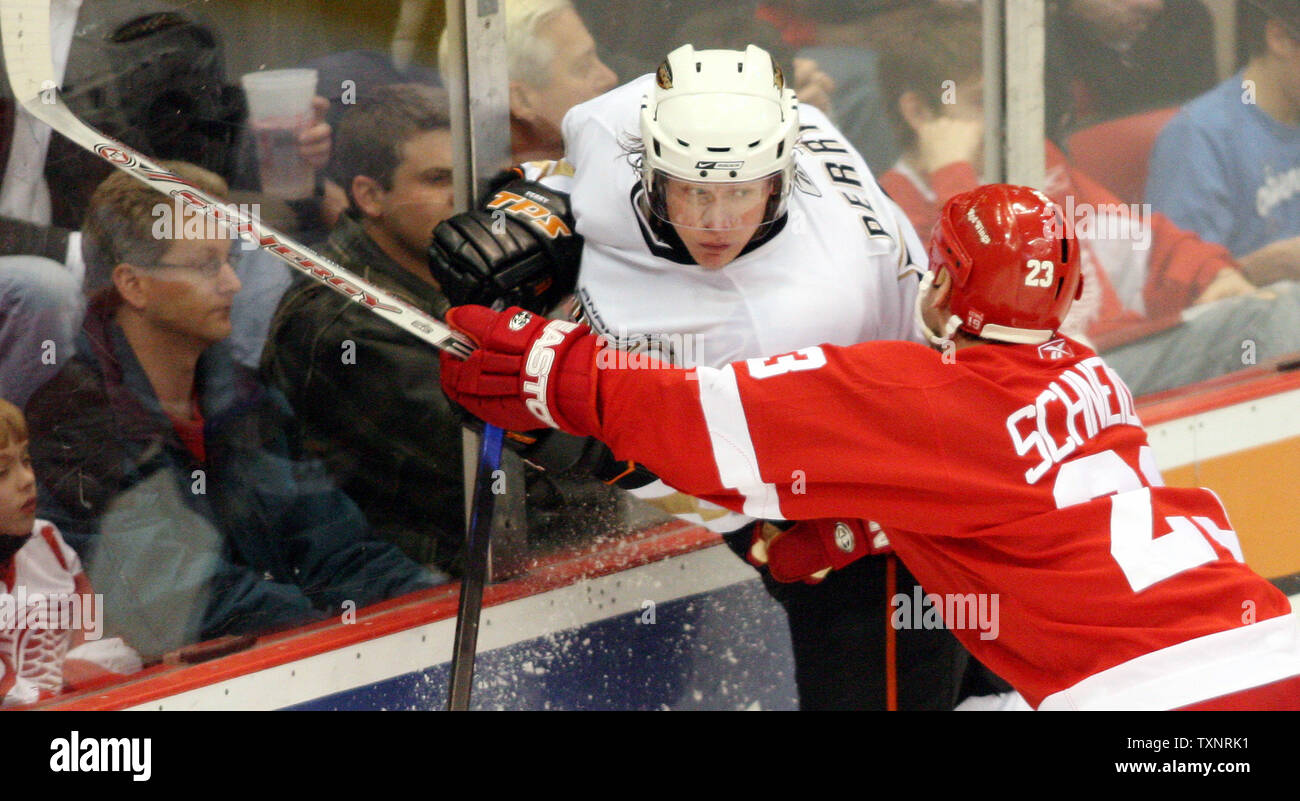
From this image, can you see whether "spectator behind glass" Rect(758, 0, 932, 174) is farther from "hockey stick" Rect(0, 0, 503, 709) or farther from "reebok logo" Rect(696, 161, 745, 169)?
"hockey stick" Rect(0, 0, 503, 709)

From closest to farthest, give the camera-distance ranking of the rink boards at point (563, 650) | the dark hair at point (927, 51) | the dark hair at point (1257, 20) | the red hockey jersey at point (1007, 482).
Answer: the red hockey jersey at point (1007, 482) < the rink boards at point (563, 650) < the dark hair at point (927, 51) < the dark hair at point (1257, 20)

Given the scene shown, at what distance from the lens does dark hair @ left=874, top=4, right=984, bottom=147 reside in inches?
116

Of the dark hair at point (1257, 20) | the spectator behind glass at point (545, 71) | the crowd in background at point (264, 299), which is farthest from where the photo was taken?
the dark hair at point (1257, 20)

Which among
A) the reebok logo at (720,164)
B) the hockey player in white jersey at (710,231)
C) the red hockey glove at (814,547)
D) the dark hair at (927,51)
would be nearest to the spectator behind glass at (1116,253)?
the dark hair at (927,51)

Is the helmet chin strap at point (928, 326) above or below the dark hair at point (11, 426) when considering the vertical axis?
above

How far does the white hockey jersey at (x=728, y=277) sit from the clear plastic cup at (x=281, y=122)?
17.8 inches

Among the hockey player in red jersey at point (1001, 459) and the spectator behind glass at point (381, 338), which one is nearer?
the hockey player in red jersey at point (1001, 459)

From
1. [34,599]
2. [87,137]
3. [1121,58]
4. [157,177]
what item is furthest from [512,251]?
[1121,58]

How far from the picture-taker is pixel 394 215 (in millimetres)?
2273

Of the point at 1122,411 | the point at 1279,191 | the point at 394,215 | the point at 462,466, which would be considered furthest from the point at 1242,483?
the point at 394,215

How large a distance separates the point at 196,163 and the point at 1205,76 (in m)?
2.65

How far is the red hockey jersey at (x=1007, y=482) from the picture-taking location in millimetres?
1730

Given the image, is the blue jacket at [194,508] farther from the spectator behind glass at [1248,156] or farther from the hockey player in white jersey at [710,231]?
the spectator behind glass at [1248,156]
